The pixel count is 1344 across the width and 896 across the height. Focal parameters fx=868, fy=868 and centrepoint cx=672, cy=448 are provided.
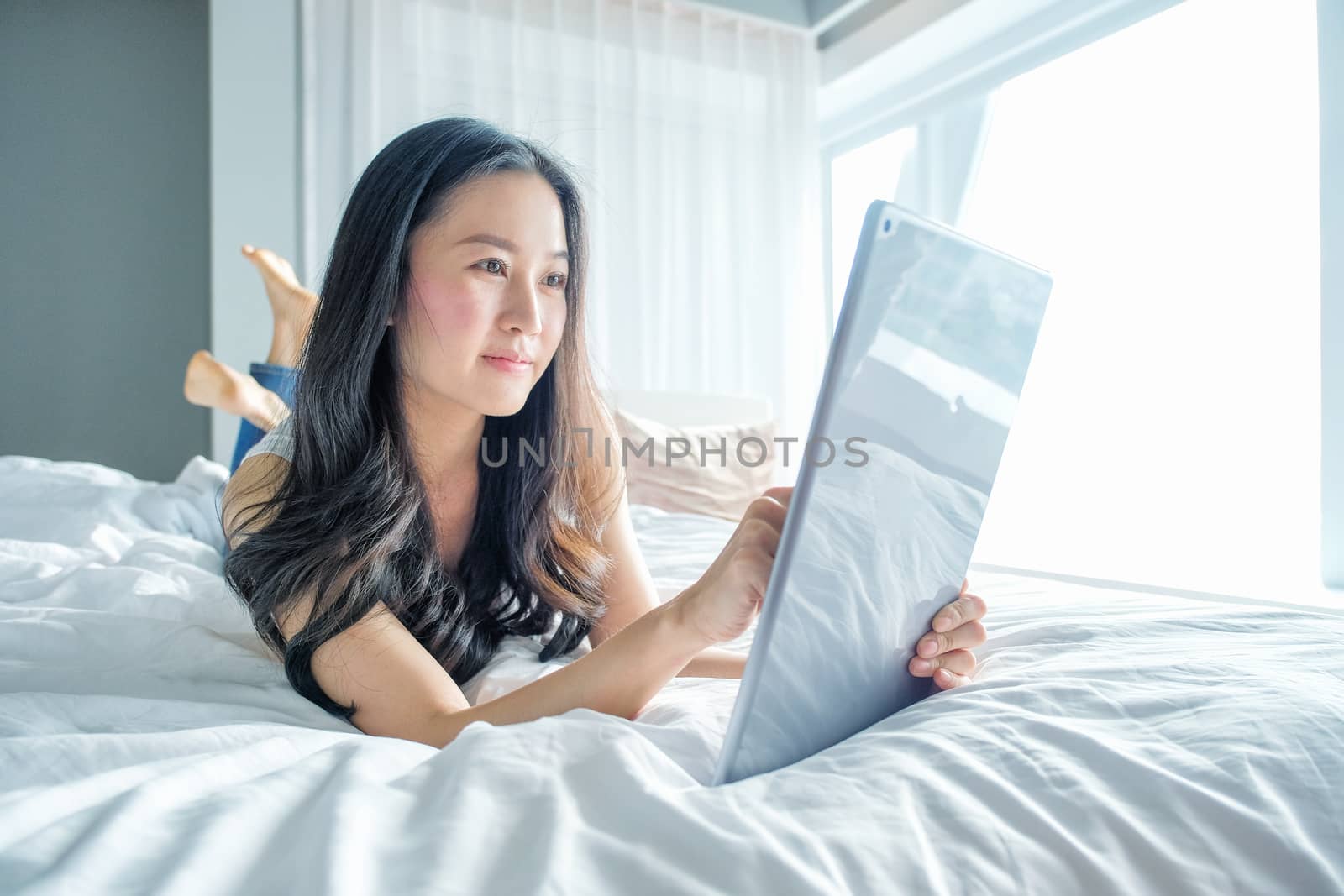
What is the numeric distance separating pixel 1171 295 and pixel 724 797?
3.24 metres

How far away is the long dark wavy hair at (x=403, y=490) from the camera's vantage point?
0.86 m

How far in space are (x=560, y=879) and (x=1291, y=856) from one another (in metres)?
0.38

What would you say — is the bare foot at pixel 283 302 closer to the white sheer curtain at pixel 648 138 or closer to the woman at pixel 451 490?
the white sheer curtain at pixel 648 138

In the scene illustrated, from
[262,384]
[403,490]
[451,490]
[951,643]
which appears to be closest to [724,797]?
[951,643]

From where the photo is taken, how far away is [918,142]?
3969 mm

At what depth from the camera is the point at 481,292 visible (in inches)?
36.4

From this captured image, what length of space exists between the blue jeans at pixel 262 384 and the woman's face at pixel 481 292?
4.52 feet

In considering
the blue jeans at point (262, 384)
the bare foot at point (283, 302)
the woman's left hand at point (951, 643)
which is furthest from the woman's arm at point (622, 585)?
the bare foot at point (283, 302)

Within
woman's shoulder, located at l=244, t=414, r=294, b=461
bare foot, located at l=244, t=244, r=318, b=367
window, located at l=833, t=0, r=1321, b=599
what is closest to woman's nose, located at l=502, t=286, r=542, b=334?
woman's shoulder, located at l=244, t=414, r=294, b=461

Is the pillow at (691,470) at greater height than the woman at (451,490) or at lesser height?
lesser

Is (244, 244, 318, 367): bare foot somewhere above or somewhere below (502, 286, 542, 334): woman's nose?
below

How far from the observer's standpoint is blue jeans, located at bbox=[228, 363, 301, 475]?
7.21 feet

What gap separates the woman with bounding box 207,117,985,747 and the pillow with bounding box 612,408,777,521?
112cm

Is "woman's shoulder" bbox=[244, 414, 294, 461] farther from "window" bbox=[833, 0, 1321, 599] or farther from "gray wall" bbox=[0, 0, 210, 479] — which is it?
"gray wall" bbox=[0, 0, 210, 479]
